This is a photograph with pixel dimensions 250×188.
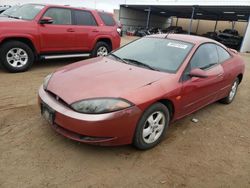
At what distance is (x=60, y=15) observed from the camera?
7.30m

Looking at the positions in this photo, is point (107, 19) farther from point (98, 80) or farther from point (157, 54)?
point (98, 80)

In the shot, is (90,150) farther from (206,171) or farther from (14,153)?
(206,171)

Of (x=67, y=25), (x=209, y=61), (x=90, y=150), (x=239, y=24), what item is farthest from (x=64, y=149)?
(x=239, y=24)

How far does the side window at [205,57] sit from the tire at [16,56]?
4.47 metres

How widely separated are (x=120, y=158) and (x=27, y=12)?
18.0 feet

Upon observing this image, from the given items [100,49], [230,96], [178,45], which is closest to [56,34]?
[100,49]

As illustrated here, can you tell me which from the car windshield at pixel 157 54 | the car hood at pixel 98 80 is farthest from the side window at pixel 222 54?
the car hood at pixel 98 80

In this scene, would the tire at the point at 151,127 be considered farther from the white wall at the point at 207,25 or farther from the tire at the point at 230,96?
the white wall at the point at 207,25

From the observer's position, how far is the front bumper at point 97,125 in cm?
288

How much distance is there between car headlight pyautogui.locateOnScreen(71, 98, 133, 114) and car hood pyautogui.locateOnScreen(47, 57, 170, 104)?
66 millimetres

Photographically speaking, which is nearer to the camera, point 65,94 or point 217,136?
point 65,94

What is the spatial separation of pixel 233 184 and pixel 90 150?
A: 1795mm

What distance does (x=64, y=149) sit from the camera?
3.29 metres

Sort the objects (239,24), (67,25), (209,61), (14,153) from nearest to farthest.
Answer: (14,153) → (209,61) → (67,25) → (239,24)
